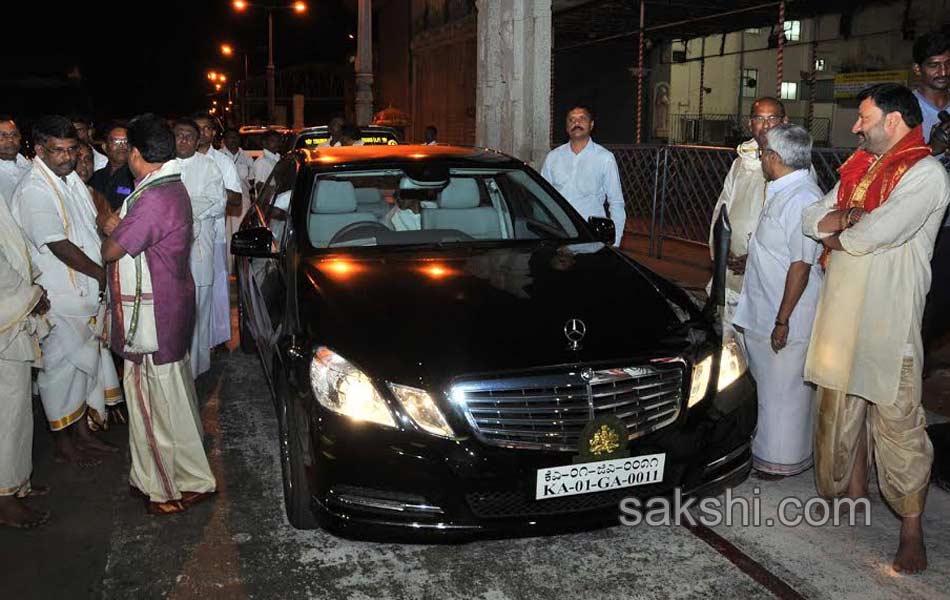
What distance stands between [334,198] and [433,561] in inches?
81.1

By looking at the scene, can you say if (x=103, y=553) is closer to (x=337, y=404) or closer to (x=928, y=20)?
(x=337, y=404)

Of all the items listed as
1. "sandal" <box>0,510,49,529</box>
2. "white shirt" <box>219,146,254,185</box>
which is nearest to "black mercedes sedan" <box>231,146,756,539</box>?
"sandal" <box>0,510,49,529</box>

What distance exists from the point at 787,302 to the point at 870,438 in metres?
0.72

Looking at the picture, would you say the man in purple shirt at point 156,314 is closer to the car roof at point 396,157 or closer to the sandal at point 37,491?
the sandal at point 37,491

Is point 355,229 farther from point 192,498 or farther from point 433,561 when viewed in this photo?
point 433,561

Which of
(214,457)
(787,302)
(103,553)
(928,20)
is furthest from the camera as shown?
(928,20)

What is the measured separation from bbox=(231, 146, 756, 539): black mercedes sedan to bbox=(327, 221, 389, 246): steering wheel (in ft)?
0.77

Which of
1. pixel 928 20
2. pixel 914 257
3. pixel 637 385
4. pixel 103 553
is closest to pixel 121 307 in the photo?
pixel 103 553

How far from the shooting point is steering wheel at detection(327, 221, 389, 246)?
4.63 metres

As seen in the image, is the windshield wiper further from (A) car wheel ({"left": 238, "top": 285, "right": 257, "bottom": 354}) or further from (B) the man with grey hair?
(A) car wheel ({"left": 238, "top": 285, "right": 257, "bottom": 354})

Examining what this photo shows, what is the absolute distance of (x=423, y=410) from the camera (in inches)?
125

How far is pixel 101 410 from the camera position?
506 centimetres

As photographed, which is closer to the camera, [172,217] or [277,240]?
[172,217]

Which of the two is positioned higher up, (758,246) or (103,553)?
(758,246)
